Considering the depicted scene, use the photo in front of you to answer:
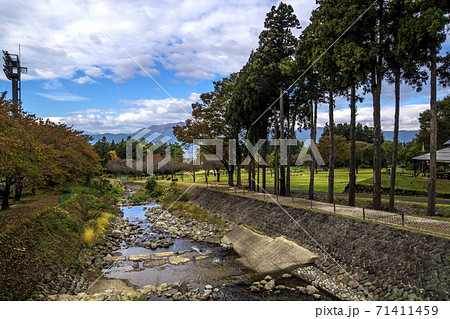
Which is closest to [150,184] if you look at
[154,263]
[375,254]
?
[154,263]

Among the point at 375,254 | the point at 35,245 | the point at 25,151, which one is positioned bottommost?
the point at 375,254

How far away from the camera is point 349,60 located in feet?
51.5

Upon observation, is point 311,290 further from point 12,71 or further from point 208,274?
point 12,71

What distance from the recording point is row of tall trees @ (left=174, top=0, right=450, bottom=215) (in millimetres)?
13773

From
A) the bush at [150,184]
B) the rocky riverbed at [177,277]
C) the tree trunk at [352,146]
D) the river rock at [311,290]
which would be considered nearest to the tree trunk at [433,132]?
the tree trunk at [352,146]

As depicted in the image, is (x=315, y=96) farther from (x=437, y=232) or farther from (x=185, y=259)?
(x=185, y=259)

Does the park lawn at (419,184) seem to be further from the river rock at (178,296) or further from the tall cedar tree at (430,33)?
the river rock at (178,296)

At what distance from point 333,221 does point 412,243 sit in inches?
187

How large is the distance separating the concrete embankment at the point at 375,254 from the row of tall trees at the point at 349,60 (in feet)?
15.4

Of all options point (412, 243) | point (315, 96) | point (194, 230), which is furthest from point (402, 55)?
point (194, 230)

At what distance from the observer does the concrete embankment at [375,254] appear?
8.89 metres

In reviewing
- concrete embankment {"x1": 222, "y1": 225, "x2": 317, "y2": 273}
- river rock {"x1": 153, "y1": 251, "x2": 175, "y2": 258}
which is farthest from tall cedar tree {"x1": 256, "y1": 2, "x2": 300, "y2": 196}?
river rock {"x1": 153, "y1": 251, "x2": 175, "y2": 258}

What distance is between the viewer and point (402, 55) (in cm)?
1443

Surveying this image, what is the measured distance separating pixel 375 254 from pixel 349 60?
35.4 ft
